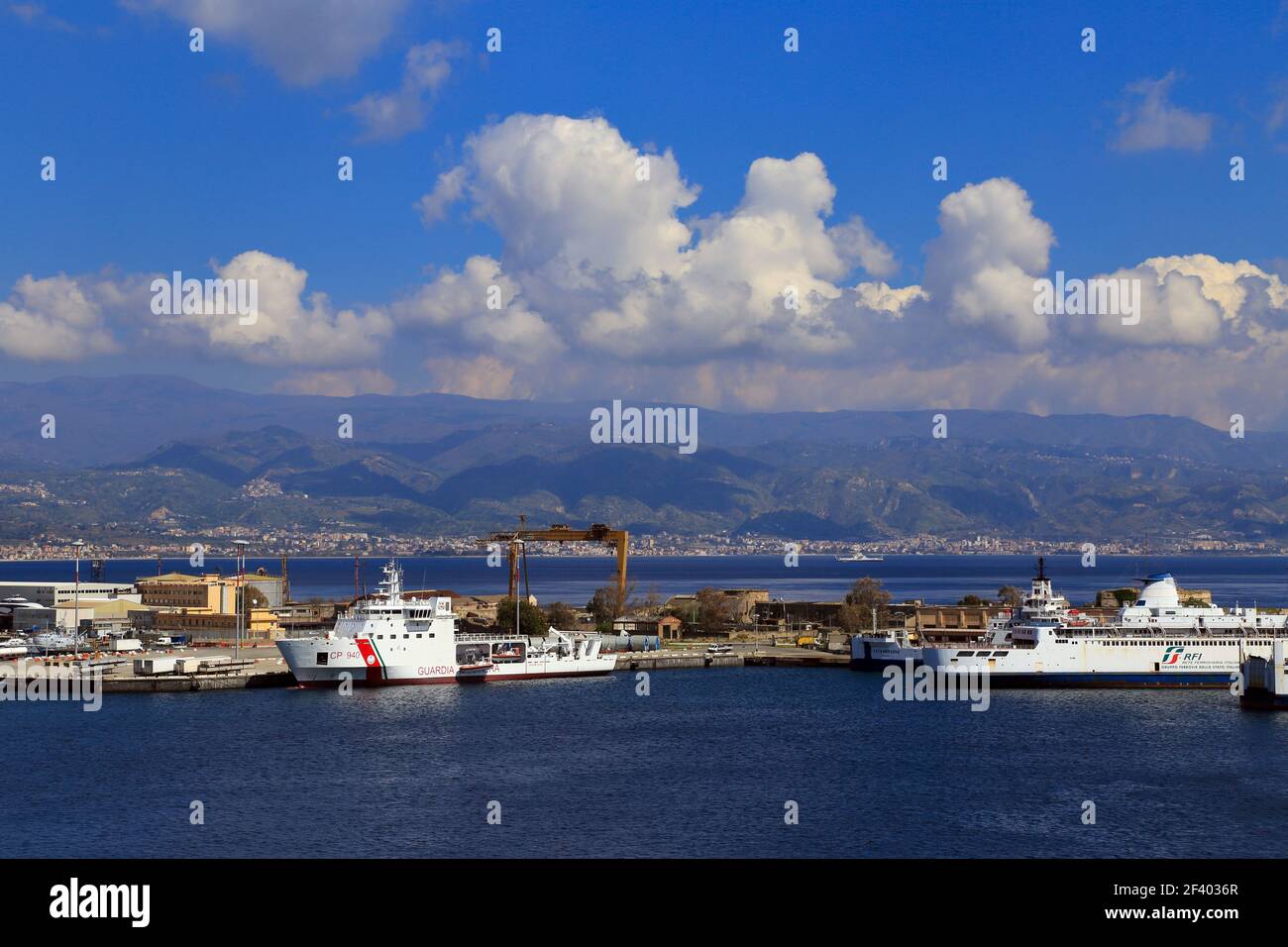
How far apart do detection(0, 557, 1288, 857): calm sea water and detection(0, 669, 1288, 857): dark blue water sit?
0.32 feet

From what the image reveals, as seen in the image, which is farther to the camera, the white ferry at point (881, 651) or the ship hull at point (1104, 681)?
the white ferry at point (881, 651)

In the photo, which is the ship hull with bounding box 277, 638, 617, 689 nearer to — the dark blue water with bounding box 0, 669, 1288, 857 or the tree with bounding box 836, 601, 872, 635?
the dark blue water with bounding box 0, 669, 1288, 857

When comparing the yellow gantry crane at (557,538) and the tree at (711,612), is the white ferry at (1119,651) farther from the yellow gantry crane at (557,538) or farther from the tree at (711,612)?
the tree at (711,612)

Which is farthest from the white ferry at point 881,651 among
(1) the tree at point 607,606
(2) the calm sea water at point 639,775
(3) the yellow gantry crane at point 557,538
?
(1) the tree at point 607,606

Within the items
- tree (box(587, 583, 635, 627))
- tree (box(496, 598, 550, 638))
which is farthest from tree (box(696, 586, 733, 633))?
tree (box(496, 598, 550, 638))

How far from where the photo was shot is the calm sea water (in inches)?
986

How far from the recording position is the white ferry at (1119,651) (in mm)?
54125

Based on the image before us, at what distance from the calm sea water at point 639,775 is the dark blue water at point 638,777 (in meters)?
0.10

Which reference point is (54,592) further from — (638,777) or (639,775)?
Answer: (638,777)

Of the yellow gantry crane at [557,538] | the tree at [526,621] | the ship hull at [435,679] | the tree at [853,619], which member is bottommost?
the ship hull at [435,679]

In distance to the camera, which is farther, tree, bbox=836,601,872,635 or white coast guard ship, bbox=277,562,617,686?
tree, bbox=836,601,872,635

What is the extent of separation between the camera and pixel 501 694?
51219 mm
